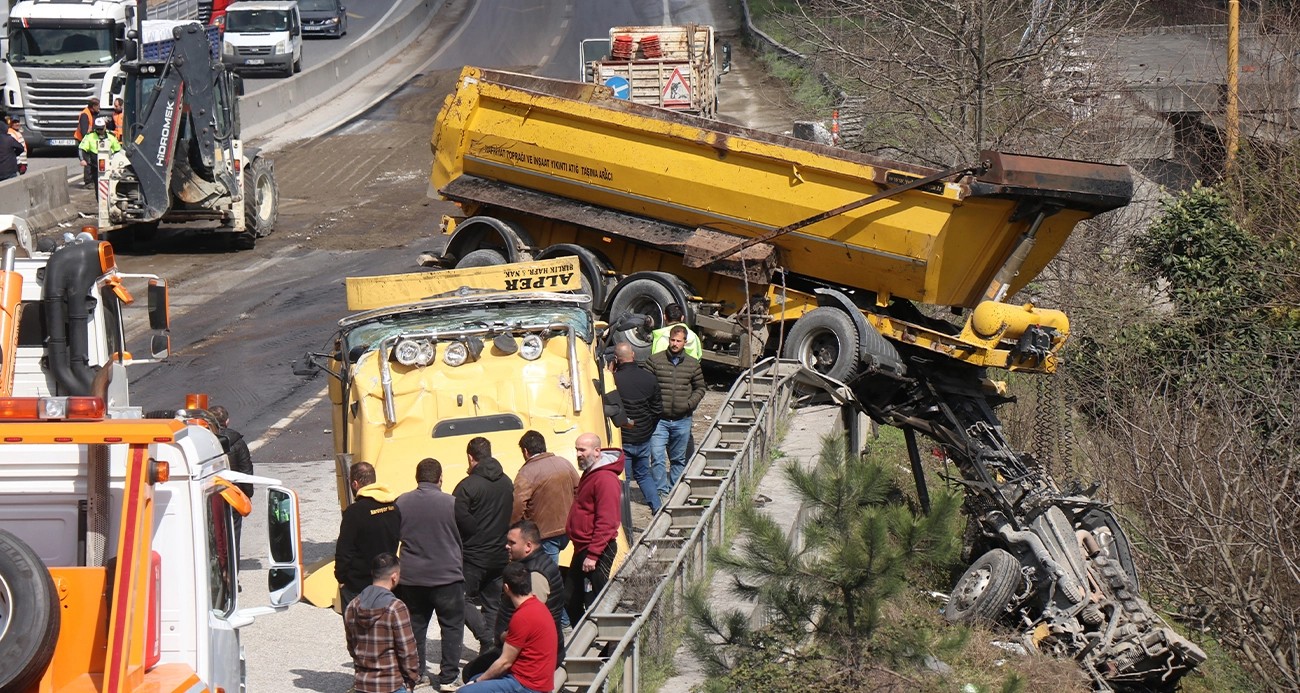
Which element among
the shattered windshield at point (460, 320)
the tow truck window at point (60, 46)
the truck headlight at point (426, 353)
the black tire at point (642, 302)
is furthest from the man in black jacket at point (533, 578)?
the tow truck window at point (60, 46)

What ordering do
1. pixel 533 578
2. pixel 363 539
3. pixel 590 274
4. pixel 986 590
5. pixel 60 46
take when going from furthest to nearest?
pixel 60 46 → pixel 590 274 → pixel 986 590 → pixel 363 539 → pixel 533 578

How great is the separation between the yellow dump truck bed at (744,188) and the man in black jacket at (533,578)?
257 inches

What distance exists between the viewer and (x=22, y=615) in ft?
13.6

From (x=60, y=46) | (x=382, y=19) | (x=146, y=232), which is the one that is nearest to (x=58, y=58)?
(x=60, y=46)

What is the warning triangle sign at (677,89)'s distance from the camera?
30.4 meters

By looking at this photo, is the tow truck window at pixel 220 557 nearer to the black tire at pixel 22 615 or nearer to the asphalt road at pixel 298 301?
the black tire at pixel 22 615

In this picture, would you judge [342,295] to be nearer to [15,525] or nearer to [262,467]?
[262,467]

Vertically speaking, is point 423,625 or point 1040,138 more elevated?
point 1040,138

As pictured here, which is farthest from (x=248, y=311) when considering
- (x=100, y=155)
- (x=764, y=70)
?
(x=764, y=70)

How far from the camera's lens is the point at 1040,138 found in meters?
19.2

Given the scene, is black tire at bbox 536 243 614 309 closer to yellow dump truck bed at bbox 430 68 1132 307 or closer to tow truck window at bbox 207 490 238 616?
yellow dump truck bed at bbox 430 68 1132 307

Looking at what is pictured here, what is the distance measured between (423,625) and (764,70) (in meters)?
34.3

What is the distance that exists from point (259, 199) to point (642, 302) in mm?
10893

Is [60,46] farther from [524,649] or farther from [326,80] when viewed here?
[524,649]
